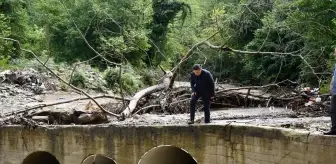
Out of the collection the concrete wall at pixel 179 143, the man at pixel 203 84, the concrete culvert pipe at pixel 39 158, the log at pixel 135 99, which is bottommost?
the concrete culvert pipe at pixel 39 158

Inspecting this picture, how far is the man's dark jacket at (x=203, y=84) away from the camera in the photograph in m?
10.5

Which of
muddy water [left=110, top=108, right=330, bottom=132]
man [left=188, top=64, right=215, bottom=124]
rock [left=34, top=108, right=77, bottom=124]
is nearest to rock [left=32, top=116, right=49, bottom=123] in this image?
rock [left=34, top=108, right=77, bottom=124]

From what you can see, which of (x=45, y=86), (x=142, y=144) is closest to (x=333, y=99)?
(x=142, y=144)

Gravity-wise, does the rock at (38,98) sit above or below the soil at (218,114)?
above

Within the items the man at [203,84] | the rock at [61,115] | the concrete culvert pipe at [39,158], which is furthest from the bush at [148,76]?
the man at [203,84]

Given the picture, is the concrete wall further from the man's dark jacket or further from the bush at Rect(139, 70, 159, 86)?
the bush at Rect(139, 70, 159, 86)

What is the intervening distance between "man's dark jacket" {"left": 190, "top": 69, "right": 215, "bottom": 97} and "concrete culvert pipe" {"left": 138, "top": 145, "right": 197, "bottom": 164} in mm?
2079

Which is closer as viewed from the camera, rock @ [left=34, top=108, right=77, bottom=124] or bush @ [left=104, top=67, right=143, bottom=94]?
rock @ [left=34, top=108, right=77, bottom=124]

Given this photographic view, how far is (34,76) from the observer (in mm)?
21094

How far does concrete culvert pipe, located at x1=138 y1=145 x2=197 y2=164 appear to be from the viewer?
39.8 ft

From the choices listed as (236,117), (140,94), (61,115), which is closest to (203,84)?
(236,117)

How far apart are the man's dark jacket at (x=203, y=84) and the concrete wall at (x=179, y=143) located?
0.77 metres

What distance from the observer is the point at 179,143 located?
35.4 ft

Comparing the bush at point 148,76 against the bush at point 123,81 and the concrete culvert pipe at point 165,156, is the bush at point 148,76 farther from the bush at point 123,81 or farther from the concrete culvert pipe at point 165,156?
the concrete culvert pipe at point 165,156
